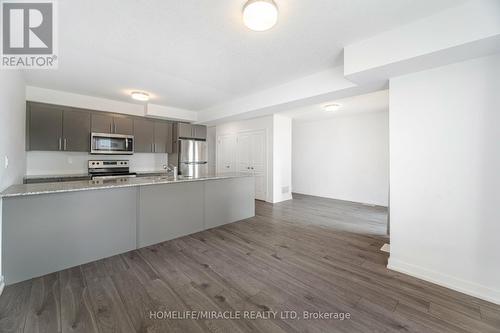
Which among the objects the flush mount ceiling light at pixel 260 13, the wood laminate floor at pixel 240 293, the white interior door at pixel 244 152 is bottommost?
the wood laminate floor at pixel 240 293

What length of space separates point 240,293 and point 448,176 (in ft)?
8.20

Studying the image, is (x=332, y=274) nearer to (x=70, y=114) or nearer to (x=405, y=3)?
(x=405, y=3)

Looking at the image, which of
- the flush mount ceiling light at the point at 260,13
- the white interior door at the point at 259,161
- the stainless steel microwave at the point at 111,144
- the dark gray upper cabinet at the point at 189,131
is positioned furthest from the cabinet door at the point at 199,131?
the flush mount ceiling light at the point at 260,13

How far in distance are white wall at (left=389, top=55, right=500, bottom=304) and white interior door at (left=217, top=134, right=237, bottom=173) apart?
4.84m

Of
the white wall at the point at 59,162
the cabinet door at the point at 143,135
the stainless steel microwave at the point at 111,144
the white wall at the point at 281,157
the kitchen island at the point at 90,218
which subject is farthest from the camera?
the white wall at the point at 281,157

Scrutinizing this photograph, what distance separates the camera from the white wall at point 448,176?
1862 mm

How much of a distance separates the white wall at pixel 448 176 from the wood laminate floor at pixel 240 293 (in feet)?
0.84

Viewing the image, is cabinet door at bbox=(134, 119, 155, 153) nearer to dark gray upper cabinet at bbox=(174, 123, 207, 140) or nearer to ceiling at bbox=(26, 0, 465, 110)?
dark gray upper cabinet at bbox=(174, 123, 207, 140)

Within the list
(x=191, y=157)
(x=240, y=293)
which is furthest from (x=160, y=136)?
(x=240, y=293)

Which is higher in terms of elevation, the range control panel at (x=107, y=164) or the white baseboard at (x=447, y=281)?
the range control panel at (x=107, y=164)

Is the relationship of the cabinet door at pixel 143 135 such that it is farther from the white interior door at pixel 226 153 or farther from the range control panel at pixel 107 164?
the white interior door at pixel 226 153

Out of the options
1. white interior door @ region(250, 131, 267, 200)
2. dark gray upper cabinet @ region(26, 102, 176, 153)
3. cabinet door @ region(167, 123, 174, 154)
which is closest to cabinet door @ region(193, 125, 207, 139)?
cabinet door @ region(167, 123, 174, 154)

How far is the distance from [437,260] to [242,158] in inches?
198

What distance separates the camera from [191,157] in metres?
6.00
